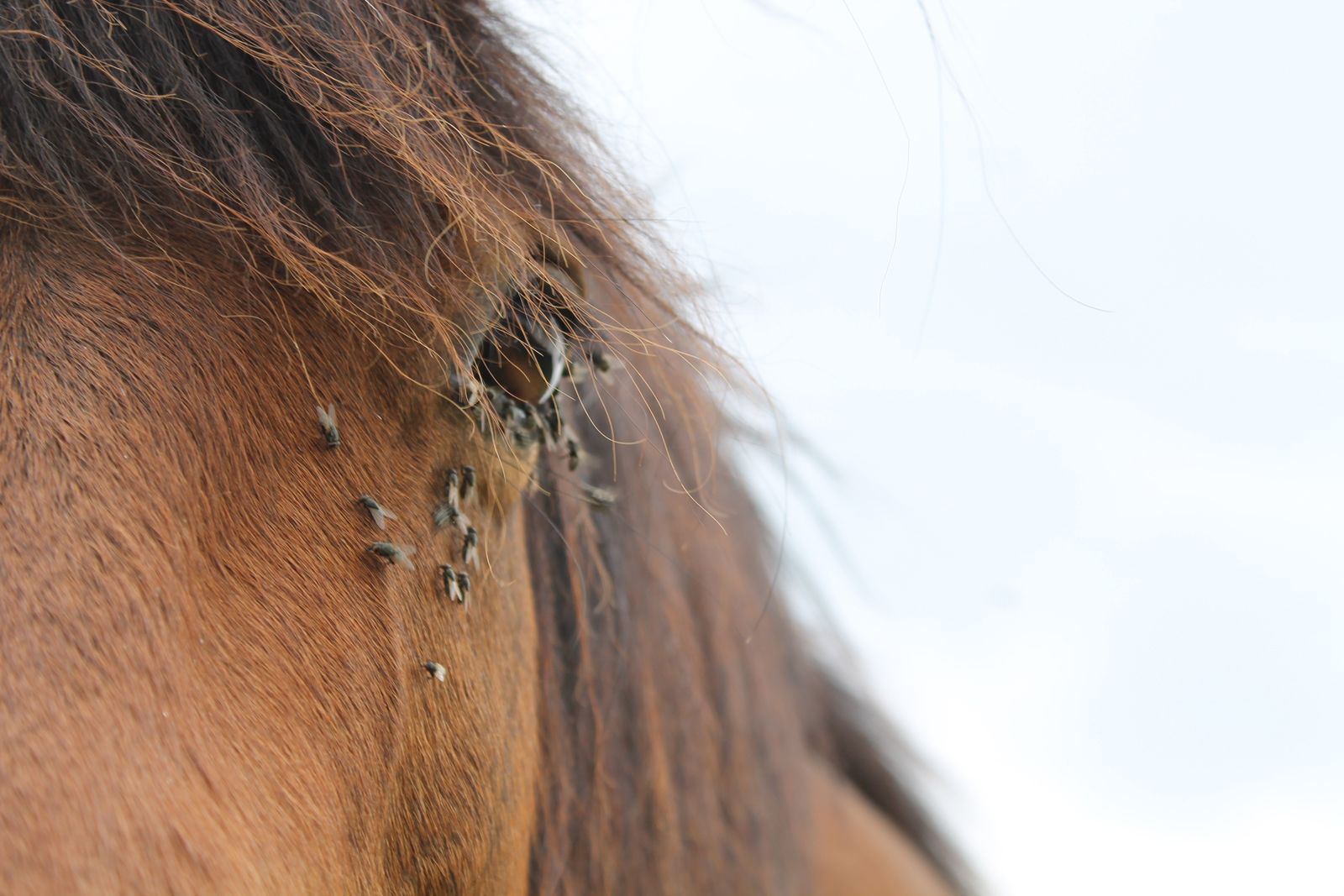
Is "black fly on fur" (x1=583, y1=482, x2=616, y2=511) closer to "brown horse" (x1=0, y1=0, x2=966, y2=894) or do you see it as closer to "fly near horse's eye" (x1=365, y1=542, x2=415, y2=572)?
Answer: "brown horse" (x1=0, y1=0, x2=966, y2=894)

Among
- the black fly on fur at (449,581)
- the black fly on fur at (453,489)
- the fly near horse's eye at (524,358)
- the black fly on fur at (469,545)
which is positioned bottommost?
the black fly on fur at (449,581)

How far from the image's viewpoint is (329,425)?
1.84 ft

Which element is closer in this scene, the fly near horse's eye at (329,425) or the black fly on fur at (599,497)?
the fly near horse's eye at (329,425)

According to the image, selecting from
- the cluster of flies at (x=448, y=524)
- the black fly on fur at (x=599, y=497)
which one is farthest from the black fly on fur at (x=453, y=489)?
the black fly on fur at (x=599, y=497)

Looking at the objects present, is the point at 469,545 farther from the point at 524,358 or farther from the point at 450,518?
the point at 524,358

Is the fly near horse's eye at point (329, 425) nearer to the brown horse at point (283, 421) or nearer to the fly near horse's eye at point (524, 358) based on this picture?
the brown horse at point (283, 421)

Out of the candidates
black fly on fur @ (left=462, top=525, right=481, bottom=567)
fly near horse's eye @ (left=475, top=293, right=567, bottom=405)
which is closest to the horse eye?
fly near horse's eye @ (left=475, top=293, right=567, bottom=405)

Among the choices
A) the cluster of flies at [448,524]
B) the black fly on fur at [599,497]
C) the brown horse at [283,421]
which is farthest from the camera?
the black fly on fur at [599,497]

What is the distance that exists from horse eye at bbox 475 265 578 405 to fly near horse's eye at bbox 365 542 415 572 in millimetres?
137

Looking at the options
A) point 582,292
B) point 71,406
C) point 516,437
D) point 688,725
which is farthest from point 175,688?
point 688,725

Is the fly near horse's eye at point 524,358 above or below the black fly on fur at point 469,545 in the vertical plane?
above

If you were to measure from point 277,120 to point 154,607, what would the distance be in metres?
0.32

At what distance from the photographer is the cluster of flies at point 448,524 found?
0.57 m

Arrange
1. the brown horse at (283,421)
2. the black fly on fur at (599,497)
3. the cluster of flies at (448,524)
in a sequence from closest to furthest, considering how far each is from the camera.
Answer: the brown horse at (283,421)
the cluster of flies at (448,524)
the black fly on fur at (599,497)
